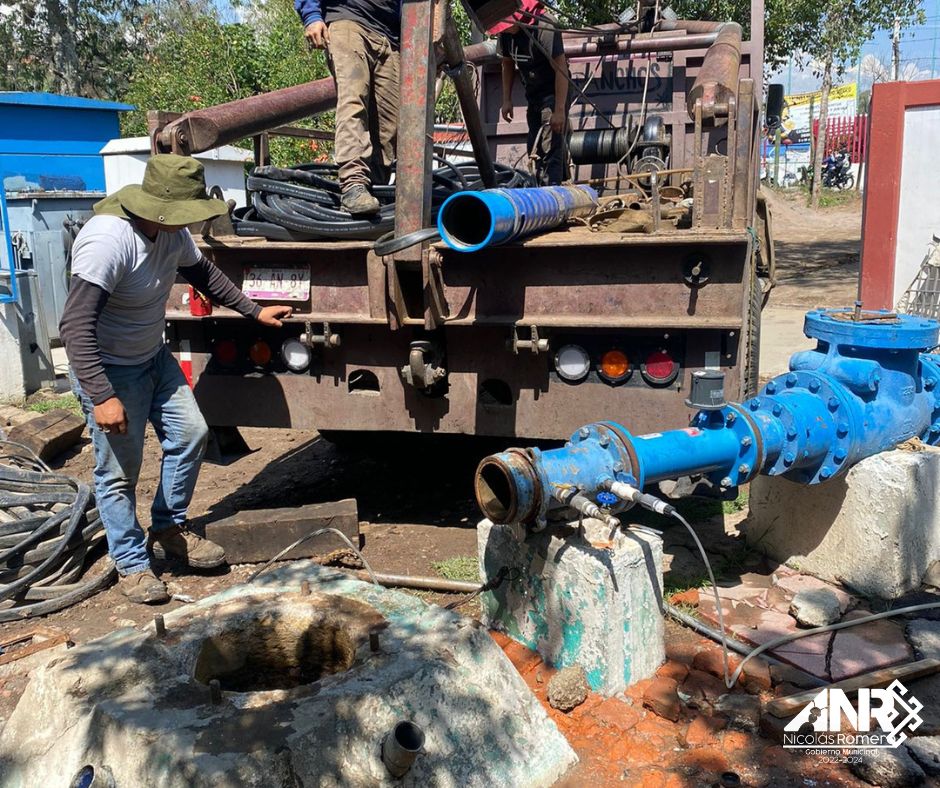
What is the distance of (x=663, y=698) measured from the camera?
2.80 metres

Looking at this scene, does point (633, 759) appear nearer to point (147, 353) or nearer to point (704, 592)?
point (704, 592)

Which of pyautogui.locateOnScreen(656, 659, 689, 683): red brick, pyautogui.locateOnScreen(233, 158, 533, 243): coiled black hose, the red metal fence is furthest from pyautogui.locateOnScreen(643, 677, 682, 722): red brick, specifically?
the red metal fence

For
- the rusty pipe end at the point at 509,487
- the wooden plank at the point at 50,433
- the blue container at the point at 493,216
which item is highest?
the blue container at the point at 493,216

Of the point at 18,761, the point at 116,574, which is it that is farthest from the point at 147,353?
the point at 18,761

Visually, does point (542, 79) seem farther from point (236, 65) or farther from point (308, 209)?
point (236, 65)

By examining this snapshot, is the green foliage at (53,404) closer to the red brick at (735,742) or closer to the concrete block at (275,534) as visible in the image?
the concrete block at (275,534)

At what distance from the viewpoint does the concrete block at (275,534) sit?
4.01 meters

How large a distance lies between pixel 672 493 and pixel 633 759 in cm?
131

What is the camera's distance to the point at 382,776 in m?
2.13

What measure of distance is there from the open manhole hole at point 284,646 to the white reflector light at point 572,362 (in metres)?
1.30

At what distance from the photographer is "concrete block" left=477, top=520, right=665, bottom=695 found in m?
2.81

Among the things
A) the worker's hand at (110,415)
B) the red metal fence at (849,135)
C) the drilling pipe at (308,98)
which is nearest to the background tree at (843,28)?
the red metal fence at (849,135)

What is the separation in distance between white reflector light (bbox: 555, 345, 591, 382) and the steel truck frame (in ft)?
0.08

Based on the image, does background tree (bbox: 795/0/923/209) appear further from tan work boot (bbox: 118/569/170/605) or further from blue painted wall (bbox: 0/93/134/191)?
tan work boot (bbox: 118/569/170/605)
